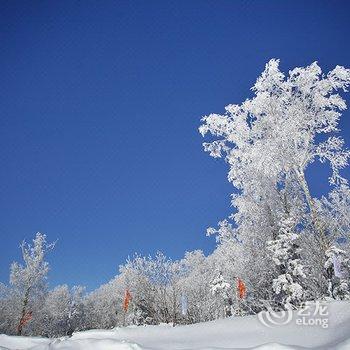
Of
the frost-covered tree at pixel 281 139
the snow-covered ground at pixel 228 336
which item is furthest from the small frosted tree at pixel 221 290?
the snow-covered ground at pixel 228 336

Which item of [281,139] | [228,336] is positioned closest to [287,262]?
[281,139]

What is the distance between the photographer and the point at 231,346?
3756mm

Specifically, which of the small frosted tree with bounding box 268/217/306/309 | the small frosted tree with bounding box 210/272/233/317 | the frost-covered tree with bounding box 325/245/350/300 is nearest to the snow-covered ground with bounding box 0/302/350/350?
the frost-covered tree with bounding box 325/245/350/300

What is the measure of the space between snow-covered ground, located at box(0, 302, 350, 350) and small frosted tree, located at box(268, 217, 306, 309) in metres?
12.7

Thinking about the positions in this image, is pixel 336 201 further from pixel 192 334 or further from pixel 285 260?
pixel 192 334

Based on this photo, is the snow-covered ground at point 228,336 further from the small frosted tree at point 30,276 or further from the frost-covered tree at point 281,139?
the small frosted tree at point 30,276

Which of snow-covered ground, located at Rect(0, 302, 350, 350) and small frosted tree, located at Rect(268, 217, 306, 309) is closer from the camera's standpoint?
snow-covered ground, located at Rect(0, 302, 350, 350)

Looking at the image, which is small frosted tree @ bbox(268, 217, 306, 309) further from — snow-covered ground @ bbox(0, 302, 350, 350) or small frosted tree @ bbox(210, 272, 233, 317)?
snow-covered ground @ bbox(0, 302, 350, 350)

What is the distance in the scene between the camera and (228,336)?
414 cm

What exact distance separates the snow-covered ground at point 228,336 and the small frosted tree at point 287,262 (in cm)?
1272

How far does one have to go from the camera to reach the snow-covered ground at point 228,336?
137 inches

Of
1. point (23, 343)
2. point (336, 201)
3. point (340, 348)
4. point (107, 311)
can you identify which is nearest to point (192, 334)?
point (340, 348)

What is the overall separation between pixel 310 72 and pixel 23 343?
15205mm

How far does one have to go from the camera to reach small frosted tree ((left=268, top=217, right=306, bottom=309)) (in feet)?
53.5
